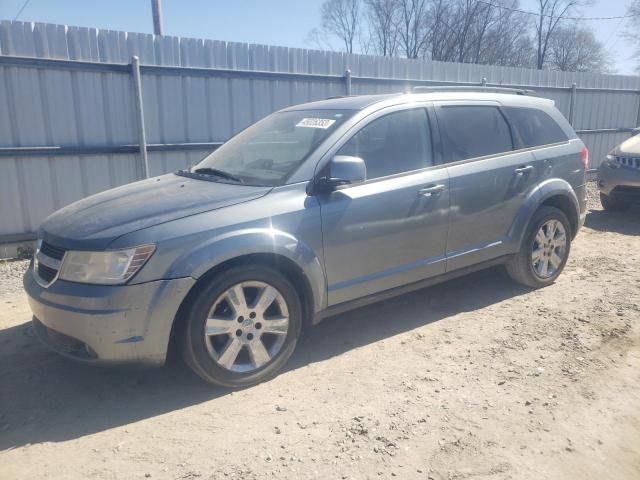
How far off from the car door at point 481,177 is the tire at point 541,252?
30cm

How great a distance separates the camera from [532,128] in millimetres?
5012

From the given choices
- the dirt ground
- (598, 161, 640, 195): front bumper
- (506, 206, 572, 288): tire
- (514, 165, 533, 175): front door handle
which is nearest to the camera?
the dirt ground

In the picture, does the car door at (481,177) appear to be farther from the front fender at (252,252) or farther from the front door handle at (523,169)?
the front fender at (252,252)

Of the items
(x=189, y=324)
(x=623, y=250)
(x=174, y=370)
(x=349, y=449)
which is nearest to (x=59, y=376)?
(x=174, y=370)

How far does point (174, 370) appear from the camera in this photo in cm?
363

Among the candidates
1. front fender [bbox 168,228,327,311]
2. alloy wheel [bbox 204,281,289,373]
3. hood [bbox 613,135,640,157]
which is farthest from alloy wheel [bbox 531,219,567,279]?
hood [bbox 613,135,640,157]

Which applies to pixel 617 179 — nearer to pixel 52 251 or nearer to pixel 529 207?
pixel 529 207

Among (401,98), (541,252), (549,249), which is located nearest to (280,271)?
(401,98)

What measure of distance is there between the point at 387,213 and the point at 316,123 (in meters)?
0.86

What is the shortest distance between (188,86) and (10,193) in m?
2.53

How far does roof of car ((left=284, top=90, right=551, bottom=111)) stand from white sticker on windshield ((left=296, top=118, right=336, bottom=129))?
0.18 metres

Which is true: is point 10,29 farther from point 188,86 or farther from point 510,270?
point 510,270

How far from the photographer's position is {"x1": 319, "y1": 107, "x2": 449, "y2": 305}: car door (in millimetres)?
3646

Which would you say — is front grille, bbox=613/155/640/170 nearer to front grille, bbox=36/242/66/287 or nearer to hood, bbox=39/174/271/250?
hood, bbox=39/174/271/250
